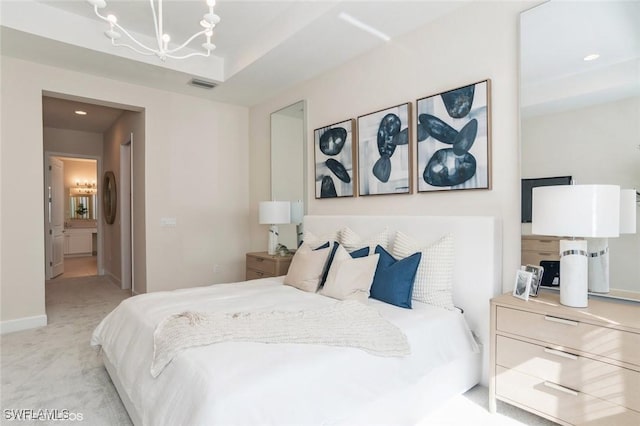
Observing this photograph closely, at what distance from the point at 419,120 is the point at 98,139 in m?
6.85

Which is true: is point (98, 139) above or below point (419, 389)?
above

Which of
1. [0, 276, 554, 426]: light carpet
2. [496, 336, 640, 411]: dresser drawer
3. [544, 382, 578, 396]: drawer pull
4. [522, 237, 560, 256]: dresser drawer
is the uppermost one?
[522, 237, 560, 256]: dresser drawer

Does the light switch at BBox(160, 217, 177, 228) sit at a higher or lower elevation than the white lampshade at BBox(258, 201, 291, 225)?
lower

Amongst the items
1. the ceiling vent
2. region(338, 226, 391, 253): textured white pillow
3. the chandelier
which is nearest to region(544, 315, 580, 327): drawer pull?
region(338, 226, 391, 253): textured white pillow

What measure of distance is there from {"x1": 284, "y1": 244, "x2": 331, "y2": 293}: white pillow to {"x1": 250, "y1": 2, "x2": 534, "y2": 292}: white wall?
78cm

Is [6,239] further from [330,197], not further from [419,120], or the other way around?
[419,120]

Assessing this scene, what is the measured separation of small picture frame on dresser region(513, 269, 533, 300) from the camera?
1.95m

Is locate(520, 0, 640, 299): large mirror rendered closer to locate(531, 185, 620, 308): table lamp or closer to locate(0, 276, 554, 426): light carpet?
locate(531, 185, 620, 308): table lamp

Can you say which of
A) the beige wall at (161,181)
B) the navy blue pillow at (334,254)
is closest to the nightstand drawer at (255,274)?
the beige wall at (161,181)

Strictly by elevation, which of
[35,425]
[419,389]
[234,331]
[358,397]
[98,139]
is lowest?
[35,425]

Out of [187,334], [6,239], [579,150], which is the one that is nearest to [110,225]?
[6,239]

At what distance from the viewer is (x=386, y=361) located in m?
1.65

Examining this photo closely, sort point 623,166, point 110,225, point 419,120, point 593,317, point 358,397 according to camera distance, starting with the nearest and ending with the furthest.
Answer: point 358,397
point 593,317
point 623,166
point 419,120
point 110,225

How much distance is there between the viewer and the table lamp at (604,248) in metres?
1.79
